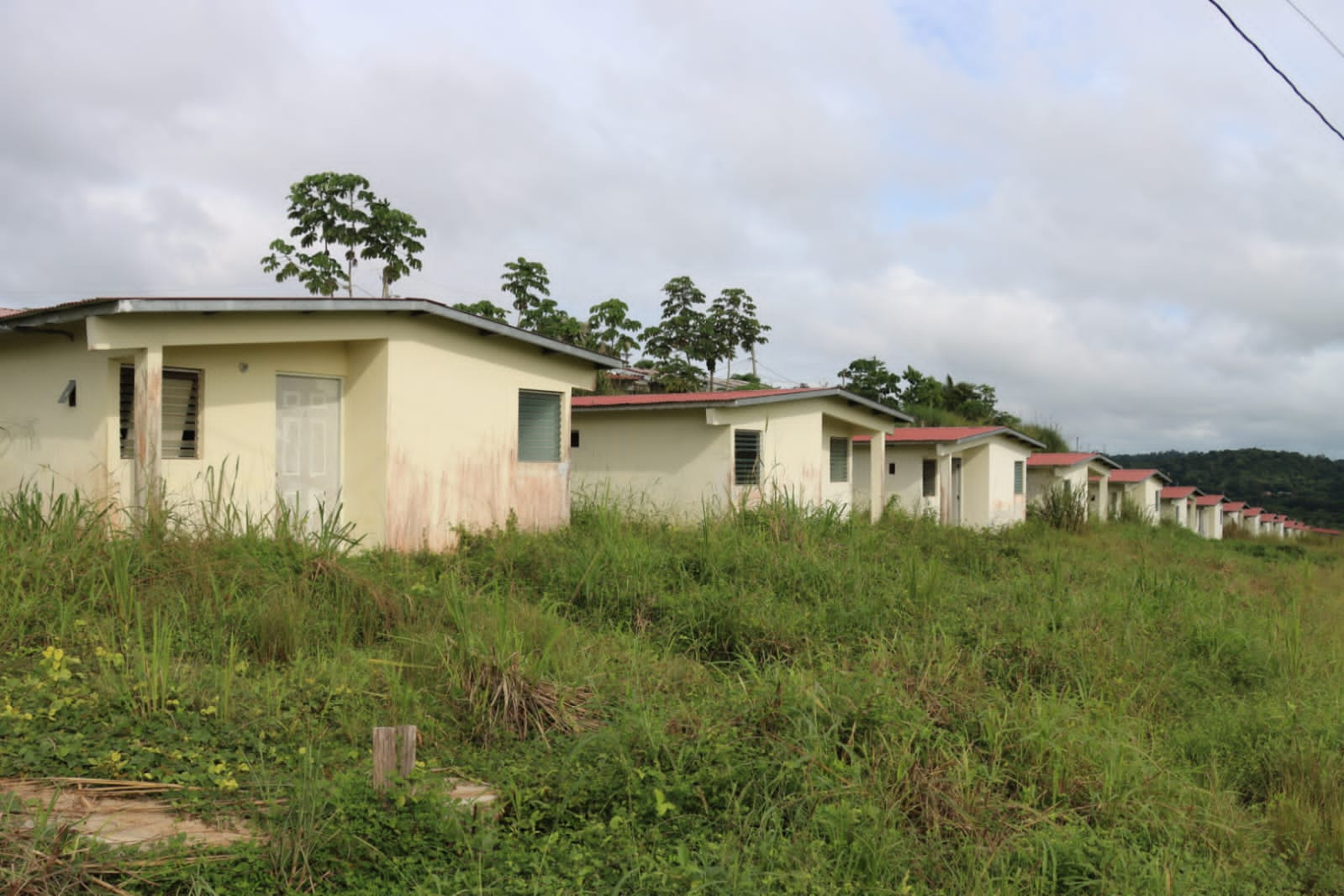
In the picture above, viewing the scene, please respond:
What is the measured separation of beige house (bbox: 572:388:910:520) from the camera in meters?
15.0

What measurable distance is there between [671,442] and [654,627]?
24.2 ft

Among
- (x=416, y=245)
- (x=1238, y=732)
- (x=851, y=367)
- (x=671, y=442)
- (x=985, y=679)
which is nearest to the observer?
(x=1238, y=732)

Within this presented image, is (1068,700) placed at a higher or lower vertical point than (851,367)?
lower

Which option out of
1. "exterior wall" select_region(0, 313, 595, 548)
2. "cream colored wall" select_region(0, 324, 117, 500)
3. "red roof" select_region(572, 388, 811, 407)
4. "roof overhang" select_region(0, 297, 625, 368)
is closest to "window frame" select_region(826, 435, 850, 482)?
"red roof" select_region(572, 388, 811, 407)

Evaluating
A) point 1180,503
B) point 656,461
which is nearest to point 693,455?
point 656,461

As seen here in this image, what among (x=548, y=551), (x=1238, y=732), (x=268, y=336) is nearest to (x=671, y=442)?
(x=548, y=551)

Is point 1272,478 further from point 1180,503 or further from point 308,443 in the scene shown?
point 308,443

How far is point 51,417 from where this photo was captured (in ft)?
32.2

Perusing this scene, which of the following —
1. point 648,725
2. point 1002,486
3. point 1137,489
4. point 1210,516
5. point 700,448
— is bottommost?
point 1210,516

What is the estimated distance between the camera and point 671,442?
1543 centimetres

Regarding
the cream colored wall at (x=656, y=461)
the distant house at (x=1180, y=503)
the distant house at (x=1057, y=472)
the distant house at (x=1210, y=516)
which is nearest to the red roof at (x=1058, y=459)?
the distant house at (x=1057, y=472)

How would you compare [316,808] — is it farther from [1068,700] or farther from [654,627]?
[1068,700]

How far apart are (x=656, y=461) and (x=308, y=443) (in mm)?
6273

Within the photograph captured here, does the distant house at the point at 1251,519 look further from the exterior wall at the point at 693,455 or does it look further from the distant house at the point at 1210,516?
the exterior wall at the point at 693,455
